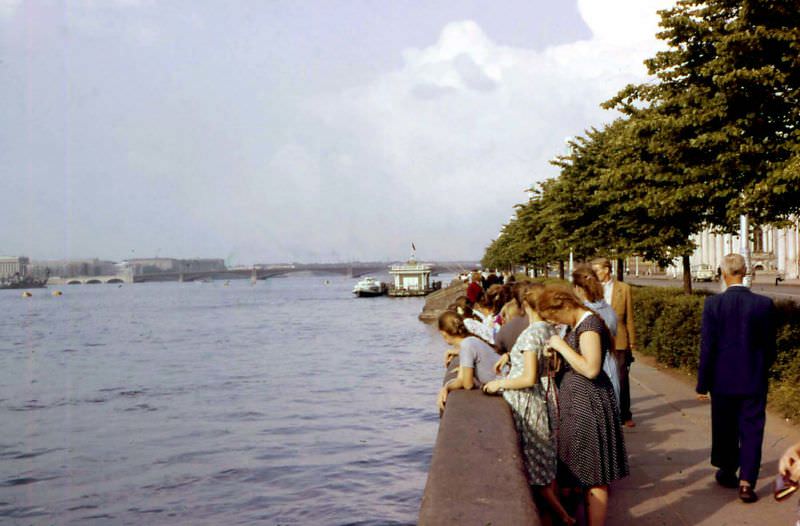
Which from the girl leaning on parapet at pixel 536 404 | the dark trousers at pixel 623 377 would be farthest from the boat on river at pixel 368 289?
the girl leaning on parapet at pixel 536 404

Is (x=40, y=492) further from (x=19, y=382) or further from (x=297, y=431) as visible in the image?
(x=19, y=382)

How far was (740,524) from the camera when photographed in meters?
6.34

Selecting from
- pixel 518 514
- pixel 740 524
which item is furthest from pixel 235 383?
pixel 518 514

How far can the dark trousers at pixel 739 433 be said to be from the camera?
688cm

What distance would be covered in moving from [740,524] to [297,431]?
1339cm

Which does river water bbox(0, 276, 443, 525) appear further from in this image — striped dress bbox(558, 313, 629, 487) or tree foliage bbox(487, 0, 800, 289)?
tree foliage bbox(487, 0, 800, 289)

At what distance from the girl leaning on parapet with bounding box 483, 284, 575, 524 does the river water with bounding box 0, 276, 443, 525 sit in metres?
4.83

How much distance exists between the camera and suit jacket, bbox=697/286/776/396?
694 cm

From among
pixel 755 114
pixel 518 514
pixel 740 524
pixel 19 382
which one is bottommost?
pixel 19 382

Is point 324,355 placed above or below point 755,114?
below

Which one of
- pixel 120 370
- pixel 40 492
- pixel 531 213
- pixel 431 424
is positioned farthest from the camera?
pixel 531 213

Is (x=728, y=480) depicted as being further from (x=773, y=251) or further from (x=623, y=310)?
(x=773, y=251)

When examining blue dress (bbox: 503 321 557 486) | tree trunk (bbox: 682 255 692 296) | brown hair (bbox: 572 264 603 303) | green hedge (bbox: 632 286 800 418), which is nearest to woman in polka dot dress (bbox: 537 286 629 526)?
blue dress (bbox: 503 321 557 486)

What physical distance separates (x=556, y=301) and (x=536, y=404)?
866 millimetres
